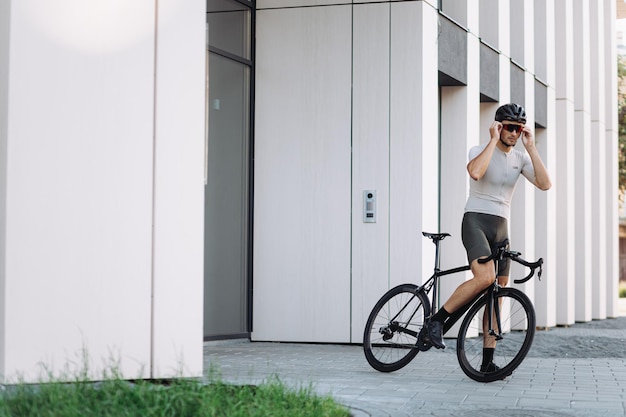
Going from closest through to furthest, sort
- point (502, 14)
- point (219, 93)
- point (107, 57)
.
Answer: point (107, 57) < point (219, 93) < point (502, 14)

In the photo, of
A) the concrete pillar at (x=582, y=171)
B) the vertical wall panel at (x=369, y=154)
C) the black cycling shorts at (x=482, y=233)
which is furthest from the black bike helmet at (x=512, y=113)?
the concrete pillar at (x=582, y=171)

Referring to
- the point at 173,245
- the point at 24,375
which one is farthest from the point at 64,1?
the point at 24,375

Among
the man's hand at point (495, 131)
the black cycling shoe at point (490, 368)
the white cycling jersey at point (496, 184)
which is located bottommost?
the black cycling shoe at point (490, 368)

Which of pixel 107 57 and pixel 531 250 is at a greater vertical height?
pixel 107 57

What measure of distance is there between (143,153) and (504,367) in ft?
10.0

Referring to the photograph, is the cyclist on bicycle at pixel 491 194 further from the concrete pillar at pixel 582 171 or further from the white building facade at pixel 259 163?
the concrete pillar at pixel 582 171

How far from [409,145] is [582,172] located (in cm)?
1028

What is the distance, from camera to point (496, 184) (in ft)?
28.4

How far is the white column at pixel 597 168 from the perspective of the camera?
22422 mm

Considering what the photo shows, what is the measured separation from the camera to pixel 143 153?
25.3ft

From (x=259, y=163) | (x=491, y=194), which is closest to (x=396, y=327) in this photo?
(x=491, y=194)

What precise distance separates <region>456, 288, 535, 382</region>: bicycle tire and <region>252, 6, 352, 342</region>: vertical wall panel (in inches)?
122

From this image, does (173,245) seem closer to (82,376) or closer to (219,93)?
(82,376)

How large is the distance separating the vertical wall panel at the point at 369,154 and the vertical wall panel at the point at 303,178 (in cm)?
9
